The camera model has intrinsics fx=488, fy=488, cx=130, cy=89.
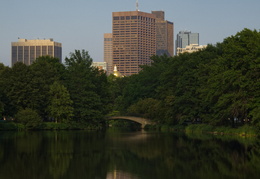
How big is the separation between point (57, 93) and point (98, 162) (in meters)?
53.6

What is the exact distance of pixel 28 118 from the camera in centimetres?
8256

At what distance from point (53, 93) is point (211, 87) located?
3116cm

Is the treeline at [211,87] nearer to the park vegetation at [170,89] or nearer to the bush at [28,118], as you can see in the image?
the park vegetation at [170,89]

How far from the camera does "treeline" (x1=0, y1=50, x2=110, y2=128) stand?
84.6m

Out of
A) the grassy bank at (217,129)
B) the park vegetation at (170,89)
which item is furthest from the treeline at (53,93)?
the grassy bank at (217,129)

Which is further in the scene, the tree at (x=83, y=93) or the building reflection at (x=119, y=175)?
the tree at (x=83, y=93)

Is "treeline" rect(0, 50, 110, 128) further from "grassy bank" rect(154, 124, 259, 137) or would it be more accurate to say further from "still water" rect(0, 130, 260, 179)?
"still water" rect(0, 130, 260, 179)

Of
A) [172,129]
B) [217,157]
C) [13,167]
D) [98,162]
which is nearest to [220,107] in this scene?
[172,129]

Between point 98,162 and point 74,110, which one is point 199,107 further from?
point 98,162

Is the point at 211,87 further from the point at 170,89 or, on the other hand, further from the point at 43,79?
the point at 43,79

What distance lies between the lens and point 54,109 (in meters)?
85.8

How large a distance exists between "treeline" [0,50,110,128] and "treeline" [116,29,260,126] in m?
12.2

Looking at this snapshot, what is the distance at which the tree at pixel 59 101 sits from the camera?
85.4 metres

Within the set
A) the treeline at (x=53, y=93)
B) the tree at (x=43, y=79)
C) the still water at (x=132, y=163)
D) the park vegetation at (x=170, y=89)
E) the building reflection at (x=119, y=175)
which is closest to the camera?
the building reflection at (x=119, y=175)
